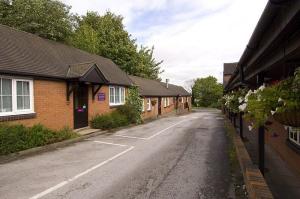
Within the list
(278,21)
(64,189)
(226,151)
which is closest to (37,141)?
(64,189)

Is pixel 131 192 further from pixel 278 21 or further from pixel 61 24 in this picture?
pixel 61 24

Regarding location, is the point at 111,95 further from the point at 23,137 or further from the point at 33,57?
the point at 23,137

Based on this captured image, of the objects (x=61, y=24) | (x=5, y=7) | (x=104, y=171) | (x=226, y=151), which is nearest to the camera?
(x=104, y=171)

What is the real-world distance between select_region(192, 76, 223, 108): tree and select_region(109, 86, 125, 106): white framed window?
4940 centimetres

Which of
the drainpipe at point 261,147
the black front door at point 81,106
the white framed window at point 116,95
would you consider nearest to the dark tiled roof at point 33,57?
the black front door at point 81,106

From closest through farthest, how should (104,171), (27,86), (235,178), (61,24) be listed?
(235,178) < (104,171) < (27,86) < (61,24)

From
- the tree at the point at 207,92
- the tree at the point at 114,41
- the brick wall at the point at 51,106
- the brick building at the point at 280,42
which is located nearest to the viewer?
the brick building at the point at 280,42

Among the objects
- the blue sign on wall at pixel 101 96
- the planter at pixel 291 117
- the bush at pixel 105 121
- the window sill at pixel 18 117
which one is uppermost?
the blue sign on wall at pixel 101 96

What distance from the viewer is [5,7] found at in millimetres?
24703

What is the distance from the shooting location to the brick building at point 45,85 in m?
10.7

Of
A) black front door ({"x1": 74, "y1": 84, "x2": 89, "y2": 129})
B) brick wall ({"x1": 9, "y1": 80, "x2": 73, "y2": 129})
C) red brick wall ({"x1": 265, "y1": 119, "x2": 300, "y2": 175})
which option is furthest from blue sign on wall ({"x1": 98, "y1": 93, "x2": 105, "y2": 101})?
red brick wall ({"x1": 265, "y1": 119, "x2": 300, "y2": 175})

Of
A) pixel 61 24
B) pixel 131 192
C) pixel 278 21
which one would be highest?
pixel 61 24

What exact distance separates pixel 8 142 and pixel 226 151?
743 cm

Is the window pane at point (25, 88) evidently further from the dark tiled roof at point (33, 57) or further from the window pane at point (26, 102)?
the dark tiled roof at point (33, 57)
